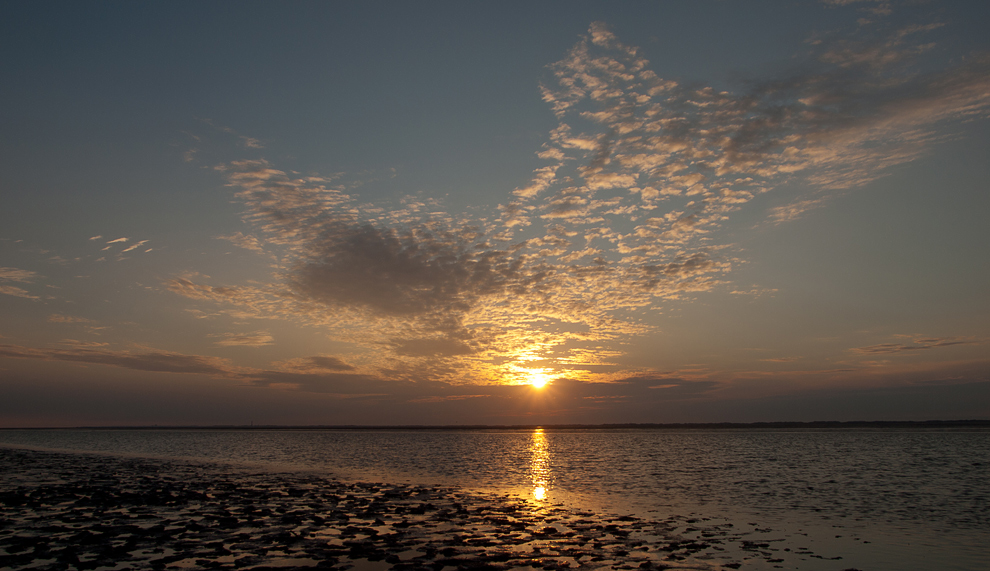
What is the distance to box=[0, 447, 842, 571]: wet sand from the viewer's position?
1634cm

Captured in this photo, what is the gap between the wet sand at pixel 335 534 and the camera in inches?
643

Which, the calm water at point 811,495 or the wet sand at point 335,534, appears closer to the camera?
the wet sand at point 335,534

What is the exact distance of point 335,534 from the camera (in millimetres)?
20516

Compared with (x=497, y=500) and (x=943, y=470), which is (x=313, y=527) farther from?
(x=943, y=470)

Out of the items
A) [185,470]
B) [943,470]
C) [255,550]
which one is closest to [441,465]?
[185,470]

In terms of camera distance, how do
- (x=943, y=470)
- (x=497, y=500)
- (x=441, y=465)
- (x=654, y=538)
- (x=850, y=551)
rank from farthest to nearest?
(x=441, y=465)
(x=943, y=470)
(x=497, y=500)
(x=654, y=538)
(x=850, y=551)

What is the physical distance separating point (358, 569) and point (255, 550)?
15.0ft

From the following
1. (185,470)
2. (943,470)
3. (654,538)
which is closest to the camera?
(654,538)

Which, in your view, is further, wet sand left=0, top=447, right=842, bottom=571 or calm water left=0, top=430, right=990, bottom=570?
calm water left=0, top=430, right=990, bottom=570

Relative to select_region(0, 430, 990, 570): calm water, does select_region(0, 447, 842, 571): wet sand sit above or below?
above

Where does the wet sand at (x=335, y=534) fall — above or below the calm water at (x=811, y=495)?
above

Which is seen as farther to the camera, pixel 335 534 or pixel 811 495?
pixel 811 495

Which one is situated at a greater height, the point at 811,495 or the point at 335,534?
the point at 335,534

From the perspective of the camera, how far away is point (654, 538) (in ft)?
67.2
